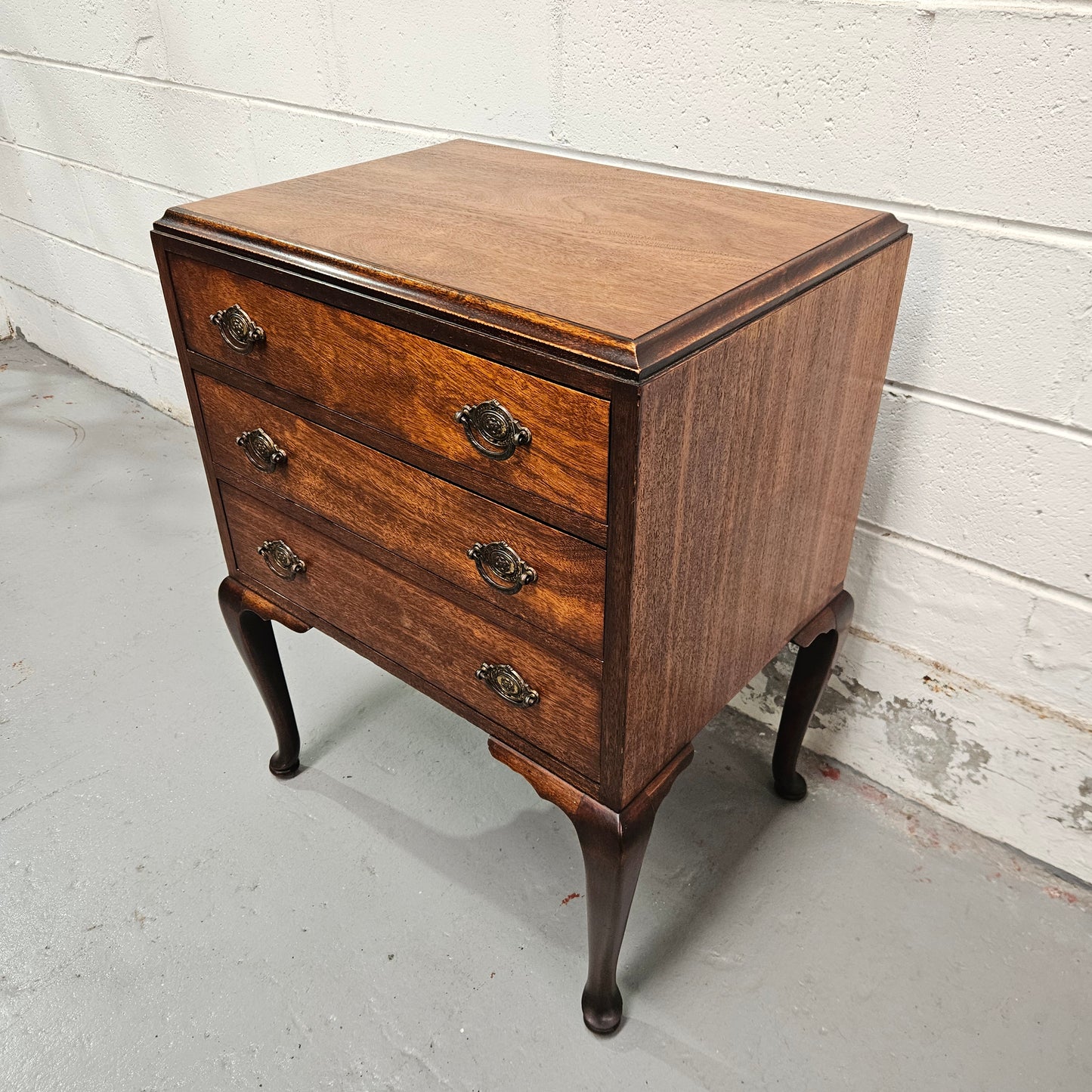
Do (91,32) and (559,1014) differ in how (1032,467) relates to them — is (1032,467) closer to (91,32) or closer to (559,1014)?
(559,1014)

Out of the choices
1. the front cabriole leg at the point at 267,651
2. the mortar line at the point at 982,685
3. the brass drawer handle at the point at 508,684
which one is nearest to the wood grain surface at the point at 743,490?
the brass drawer handle at the point at 508,684

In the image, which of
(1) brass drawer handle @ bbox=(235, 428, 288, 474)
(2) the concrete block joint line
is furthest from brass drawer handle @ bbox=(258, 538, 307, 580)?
(2) the concrete block joint line

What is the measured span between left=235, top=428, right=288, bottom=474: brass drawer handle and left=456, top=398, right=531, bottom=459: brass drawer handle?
32cm

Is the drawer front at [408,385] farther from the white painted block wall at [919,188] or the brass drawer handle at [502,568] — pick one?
the white painted block wall at [919,188]

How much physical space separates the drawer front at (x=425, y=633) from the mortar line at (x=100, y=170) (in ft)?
3.83

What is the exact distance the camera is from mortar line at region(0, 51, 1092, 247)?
43.7 inches

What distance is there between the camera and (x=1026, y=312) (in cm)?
115

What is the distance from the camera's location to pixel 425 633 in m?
1.09

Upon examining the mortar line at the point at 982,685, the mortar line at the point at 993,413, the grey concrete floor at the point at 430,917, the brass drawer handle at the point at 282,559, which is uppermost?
the mortar line at the point at 993,413

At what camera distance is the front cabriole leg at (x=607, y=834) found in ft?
3.28

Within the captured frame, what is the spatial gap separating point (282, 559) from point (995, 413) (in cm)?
90

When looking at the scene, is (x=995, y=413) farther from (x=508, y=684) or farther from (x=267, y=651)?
(x=267, y=651)

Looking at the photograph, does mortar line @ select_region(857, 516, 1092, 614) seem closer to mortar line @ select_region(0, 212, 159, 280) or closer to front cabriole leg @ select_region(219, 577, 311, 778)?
front cabriole leg @ select_region(219, 577, 311, 778)

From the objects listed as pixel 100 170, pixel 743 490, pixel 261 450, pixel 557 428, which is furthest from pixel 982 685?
pixel 100 170
